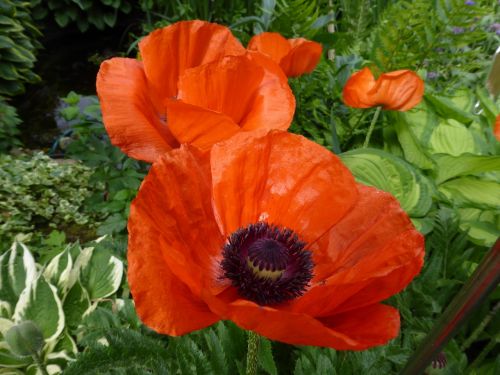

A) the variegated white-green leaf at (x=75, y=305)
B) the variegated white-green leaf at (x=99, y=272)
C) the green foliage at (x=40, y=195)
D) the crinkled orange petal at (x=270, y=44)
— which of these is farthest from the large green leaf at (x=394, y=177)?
the green foliage at (x=40, y=195)

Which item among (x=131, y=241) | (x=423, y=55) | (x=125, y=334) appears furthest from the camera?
(x=423, y=55)

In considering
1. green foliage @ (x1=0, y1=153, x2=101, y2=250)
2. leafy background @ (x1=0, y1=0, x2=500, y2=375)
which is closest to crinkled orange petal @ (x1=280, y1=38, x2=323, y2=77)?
leafy background @ (x1=0, y1=0, x2=500, y2=375)

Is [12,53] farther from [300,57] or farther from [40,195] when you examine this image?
[300,57]

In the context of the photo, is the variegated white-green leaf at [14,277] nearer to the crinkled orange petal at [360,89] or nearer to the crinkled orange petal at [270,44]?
the crinkled orange petal at [270,44]

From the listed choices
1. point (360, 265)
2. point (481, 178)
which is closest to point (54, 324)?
point (360, 265)

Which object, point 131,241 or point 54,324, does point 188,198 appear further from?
point 54,324

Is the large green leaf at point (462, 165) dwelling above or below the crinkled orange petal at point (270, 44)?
below
